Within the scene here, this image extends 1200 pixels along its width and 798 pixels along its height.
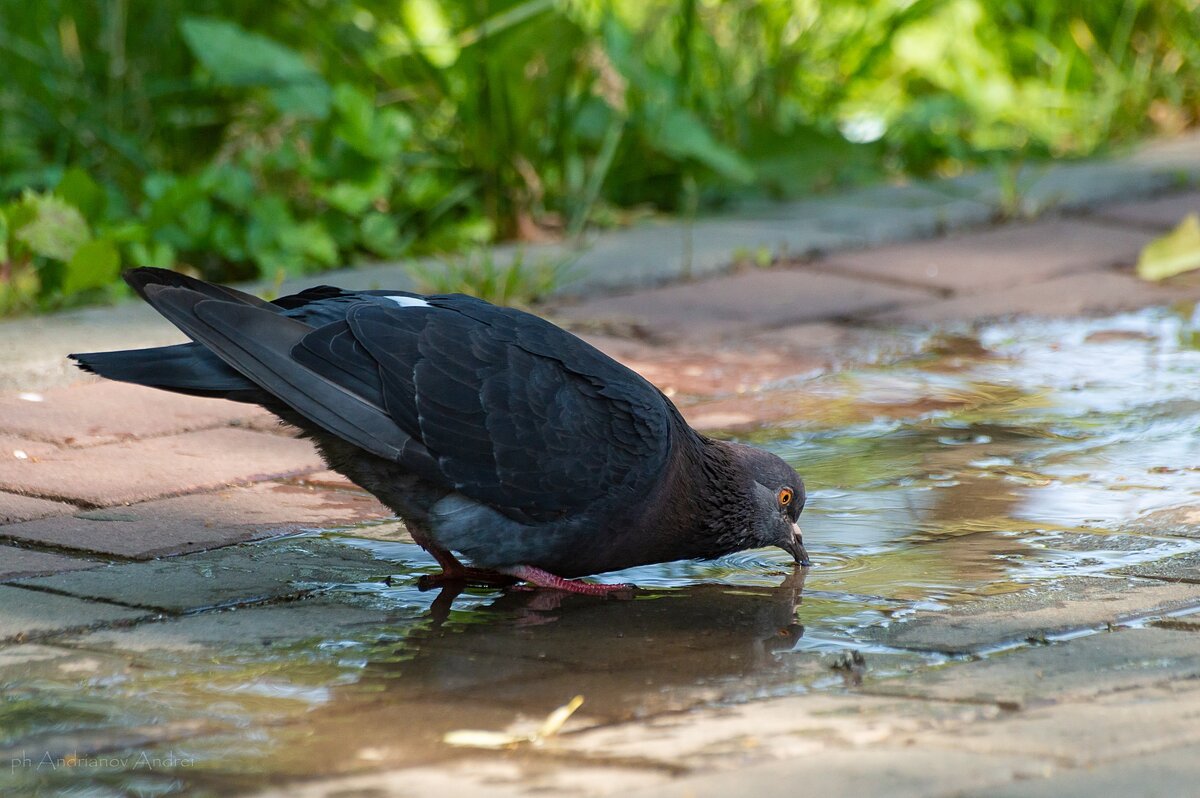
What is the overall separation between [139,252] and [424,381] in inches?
98.2

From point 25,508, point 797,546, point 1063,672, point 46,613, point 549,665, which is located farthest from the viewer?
point 25,508

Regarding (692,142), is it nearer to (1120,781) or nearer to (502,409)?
(502,409)

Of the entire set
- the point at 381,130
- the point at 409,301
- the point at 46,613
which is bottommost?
the point at 46,613

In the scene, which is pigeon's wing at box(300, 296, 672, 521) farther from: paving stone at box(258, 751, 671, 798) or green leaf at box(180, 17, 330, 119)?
green leaf at box(180, 17, 330, 119)

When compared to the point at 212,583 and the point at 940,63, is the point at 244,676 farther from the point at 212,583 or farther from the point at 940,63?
the point at 940,63

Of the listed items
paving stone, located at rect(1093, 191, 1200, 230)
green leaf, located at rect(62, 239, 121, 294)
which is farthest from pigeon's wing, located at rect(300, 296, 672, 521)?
paving stone, located at rect(1093, 191, 1200, 230)

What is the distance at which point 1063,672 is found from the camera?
8.78 feet

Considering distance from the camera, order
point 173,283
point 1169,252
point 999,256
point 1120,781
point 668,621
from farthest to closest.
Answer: point 999,256 < point 1169,252 < point 173,283 < point 668,621 < point 1120,781

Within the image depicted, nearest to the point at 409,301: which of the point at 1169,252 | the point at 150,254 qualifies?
the point at 150,254

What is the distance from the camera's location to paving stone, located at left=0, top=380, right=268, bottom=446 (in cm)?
422

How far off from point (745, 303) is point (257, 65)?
2018mm

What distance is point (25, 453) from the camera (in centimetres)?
402

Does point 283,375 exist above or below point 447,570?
above

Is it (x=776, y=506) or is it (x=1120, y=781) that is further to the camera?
(x=776, y=506)
